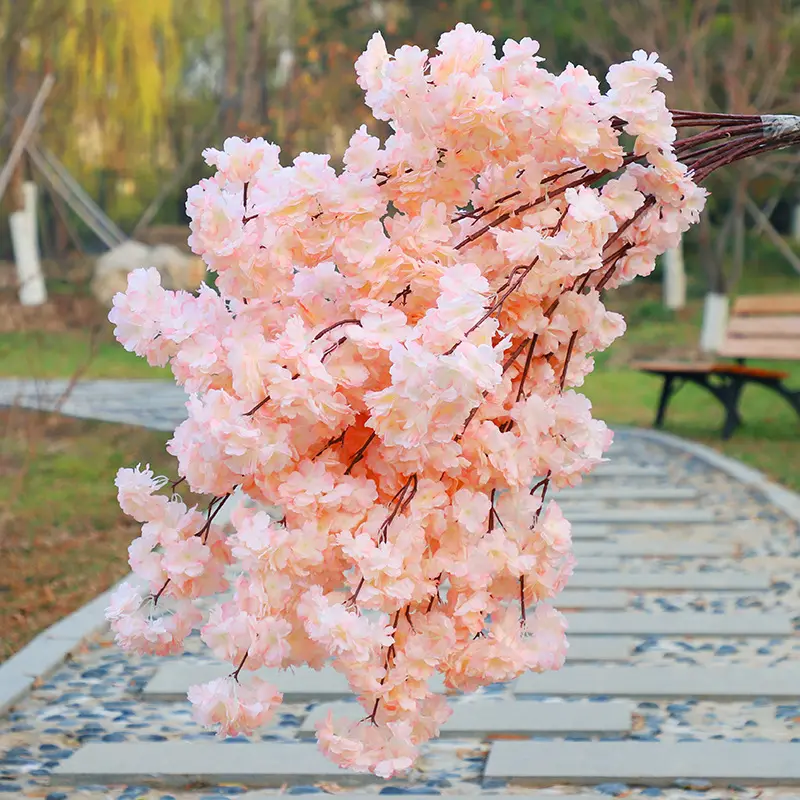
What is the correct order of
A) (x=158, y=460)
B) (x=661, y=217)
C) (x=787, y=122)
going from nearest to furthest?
(x=661, y=217), (x=787, y=122), (x=158, y=460)


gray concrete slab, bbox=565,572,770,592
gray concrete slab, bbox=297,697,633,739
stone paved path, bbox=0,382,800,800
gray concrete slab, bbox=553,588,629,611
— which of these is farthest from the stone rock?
gray concrete slab, bbox=297,697,633,739

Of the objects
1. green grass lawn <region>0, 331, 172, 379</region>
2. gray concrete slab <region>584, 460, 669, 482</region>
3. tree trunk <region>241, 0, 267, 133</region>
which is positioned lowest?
green grass lawn <region>0, 331, 172, 379</region>

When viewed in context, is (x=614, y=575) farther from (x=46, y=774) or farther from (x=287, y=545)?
(x=287, y=545)

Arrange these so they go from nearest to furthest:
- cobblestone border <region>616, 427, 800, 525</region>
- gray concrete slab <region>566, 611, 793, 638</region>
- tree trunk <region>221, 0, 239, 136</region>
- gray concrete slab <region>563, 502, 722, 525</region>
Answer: gray concrete slab <region>566, 611, 793, 638</region> → gray concrete slab <region>563, 502, 722, 525</region> → cobblestone border <region>616, 427, 800, 525</region> → tree trunk <region>221, 0, 239, 136</region>

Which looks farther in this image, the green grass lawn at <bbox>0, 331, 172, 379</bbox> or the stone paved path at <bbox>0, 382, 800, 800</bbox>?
the green grass lawn at <bbox>0, 331, 172, 379</bbox>

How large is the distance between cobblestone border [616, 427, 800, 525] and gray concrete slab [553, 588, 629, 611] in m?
2.10

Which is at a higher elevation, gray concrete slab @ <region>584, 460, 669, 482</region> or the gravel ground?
the gravel ground

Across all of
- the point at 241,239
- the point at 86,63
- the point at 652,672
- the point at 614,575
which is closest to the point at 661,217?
the point at 241,239

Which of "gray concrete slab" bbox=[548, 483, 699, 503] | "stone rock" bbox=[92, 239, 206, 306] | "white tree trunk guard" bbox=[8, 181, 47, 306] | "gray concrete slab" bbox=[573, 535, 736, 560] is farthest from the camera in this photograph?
"white tree trunk guard" bbox=[8, 181, 47, 306]

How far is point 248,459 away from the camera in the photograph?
7.58 ft

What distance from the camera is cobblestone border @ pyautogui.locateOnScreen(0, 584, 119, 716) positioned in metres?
4.93

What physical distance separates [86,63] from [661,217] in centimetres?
2474

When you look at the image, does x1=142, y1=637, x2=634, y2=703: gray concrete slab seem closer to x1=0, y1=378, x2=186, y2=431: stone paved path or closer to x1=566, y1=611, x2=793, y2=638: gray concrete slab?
x1=566, y1=611, x2=793, y2=638: gray concrete slab

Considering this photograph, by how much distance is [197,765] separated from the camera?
164 inches
